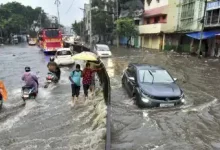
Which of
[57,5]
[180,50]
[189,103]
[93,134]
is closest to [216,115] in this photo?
[189,103]

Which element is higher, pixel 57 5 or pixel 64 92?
pixel 57 5

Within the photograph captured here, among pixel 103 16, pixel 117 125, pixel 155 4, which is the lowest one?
pixel 117 125

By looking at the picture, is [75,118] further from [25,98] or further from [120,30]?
[120,30]

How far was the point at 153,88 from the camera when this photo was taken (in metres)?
10.6

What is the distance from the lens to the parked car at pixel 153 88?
10250 millimetres

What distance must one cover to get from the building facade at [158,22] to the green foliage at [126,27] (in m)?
1.76

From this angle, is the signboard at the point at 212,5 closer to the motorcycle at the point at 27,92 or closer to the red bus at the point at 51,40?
the red bus at the point at 51,40

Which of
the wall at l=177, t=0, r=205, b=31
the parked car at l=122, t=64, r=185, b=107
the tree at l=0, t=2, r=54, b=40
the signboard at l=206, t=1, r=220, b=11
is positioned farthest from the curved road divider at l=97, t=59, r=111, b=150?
the tree at l=0, t=2, r=54, b=40

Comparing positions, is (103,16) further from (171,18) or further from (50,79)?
(50,79)

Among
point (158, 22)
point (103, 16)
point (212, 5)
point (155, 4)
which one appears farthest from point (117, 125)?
point (103, 16)

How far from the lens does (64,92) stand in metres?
15.0

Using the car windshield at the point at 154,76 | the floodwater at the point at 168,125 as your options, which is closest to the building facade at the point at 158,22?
the floodwater at the point at 168,125

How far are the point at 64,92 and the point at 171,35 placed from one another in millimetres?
33283

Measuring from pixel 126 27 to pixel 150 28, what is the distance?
479 cm
